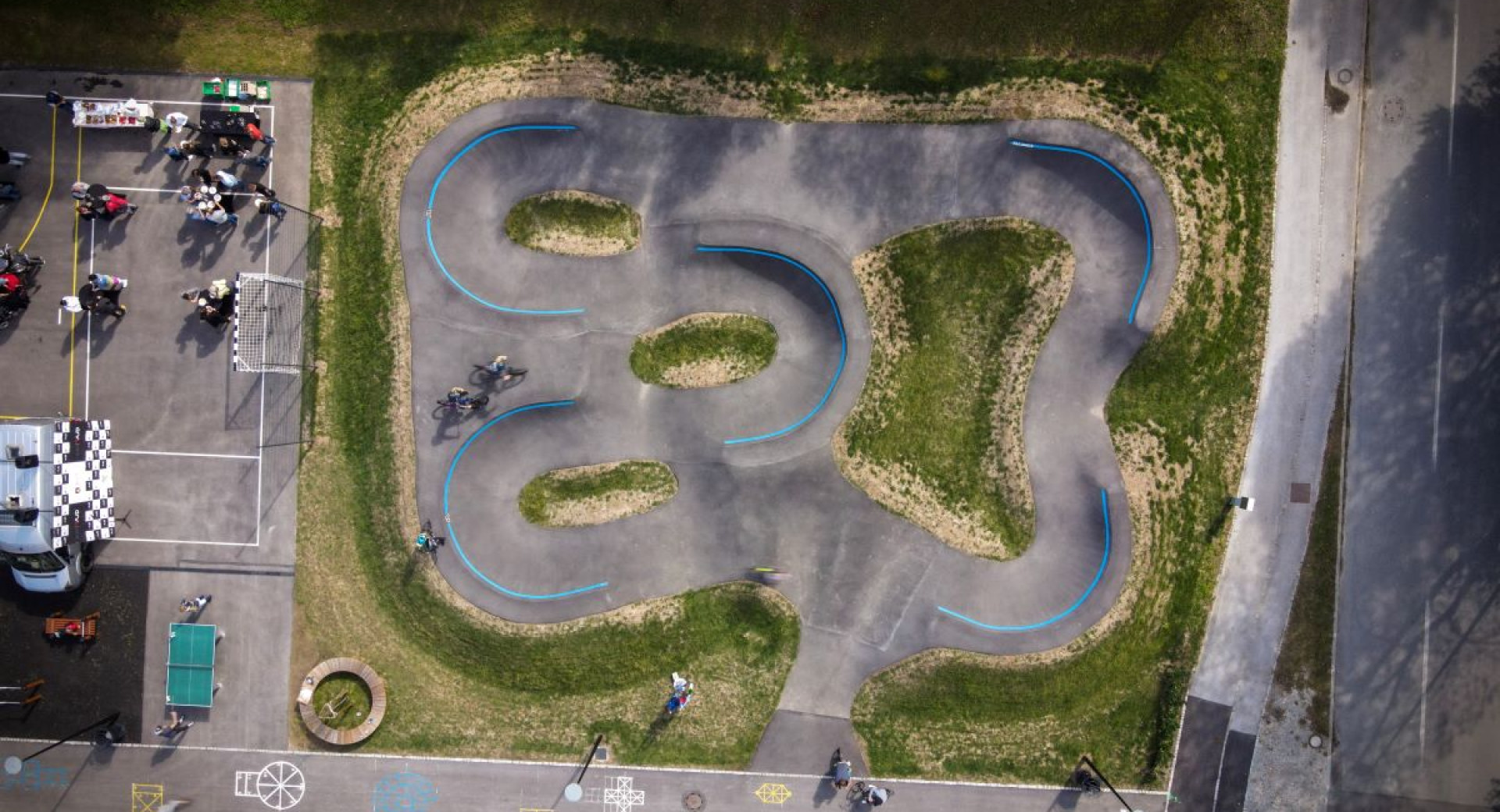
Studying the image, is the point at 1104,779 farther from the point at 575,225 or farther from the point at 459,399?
the point at 575,225

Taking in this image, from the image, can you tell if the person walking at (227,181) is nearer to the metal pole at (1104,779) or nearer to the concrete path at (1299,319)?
the metal pole at (1104,779)

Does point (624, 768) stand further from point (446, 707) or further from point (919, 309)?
point (919, 309)

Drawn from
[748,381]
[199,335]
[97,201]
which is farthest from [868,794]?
[97,201]

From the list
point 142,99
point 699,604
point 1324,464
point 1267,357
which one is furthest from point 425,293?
point 1324,464

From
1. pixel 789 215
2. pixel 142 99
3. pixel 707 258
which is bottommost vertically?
pixel 707 258

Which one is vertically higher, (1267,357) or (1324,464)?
(1267,357)

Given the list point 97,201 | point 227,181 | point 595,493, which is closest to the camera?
point 227,181
